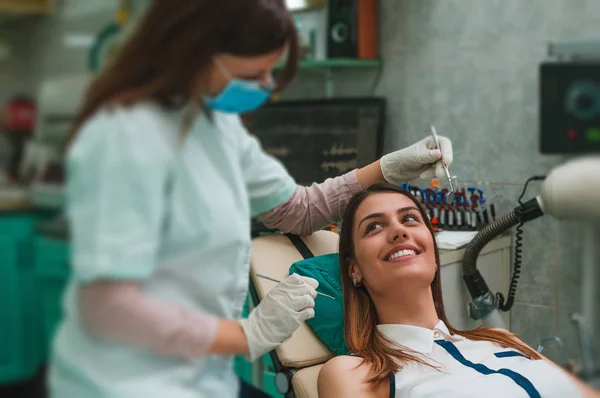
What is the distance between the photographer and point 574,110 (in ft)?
4.16

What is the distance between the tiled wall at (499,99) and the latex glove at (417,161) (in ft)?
0.23

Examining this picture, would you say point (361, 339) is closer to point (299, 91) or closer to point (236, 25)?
point (299, 91)

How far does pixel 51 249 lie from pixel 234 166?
0.29 metres

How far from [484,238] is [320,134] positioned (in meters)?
0.55

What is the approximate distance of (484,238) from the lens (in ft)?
5.55

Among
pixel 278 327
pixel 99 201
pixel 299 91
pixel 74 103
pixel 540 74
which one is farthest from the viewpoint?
pixel 299 91

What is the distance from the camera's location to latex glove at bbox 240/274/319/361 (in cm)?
110

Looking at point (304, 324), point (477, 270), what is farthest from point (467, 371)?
point (304, 324)

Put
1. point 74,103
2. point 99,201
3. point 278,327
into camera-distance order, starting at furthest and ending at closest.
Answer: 1. point 278,327
2. point 74,103
3. point 99,201

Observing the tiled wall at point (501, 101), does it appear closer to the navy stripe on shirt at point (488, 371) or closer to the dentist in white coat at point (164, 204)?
the navy stripe on shirt at point (488, 371)

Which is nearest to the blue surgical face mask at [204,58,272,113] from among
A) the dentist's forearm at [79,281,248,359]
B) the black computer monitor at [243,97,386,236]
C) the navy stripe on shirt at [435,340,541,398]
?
the dentist's forearm at [79,281,248,359]

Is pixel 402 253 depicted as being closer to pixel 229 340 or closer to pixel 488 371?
pixel 488 371

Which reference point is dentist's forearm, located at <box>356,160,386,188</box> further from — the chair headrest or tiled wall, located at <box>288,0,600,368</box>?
the chair headrest

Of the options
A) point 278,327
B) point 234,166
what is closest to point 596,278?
point 278,327
